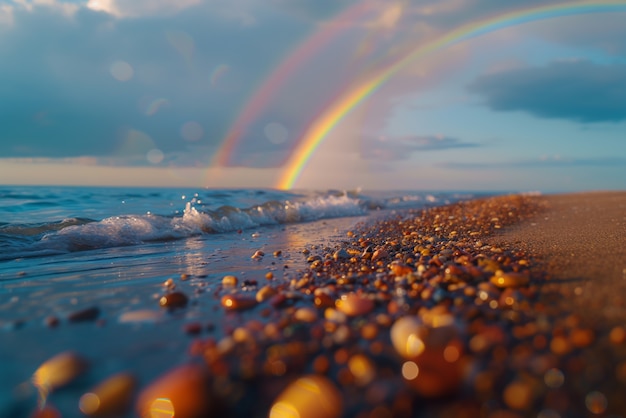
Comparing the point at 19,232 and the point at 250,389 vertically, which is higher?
the point at 19,232

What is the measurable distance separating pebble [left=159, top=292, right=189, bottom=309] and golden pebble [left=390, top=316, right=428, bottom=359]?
80.8 inches

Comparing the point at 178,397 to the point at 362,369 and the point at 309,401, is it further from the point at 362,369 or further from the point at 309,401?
the point at 362,369

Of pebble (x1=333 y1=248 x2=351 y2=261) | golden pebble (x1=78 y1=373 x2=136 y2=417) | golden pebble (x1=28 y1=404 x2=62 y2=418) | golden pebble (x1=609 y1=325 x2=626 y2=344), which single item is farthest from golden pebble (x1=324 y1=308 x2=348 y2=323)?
pebble (x1=333 y1=248 x2=351 y2=261)

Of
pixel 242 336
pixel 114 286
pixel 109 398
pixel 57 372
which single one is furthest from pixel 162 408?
pixel 114 286

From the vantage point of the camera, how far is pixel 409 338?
214 cm

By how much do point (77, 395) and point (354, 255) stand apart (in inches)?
162

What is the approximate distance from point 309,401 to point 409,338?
730mm

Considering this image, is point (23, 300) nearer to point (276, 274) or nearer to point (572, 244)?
point (276, 274)

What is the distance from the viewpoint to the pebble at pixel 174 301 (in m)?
3.42

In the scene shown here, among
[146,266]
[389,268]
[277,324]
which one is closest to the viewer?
[277,324]

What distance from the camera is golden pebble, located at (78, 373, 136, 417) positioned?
71.5 inches

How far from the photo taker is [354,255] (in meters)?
5.63

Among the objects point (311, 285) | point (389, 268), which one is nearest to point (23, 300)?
point (311, 285)

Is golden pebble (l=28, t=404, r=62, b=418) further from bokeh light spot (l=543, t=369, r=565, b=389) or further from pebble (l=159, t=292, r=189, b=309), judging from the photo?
bokeh light spot (l=543, t=369, r=565, b=389)
